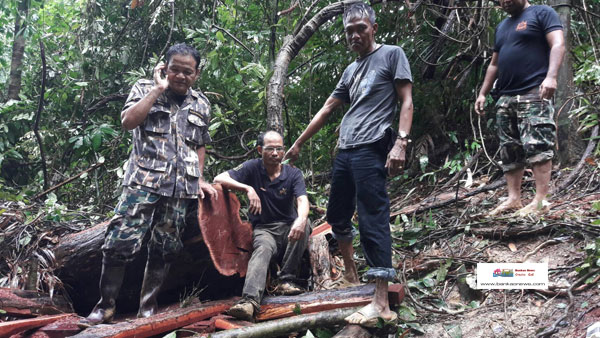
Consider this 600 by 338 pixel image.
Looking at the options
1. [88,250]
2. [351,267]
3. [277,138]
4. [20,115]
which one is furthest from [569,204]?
[20,115]

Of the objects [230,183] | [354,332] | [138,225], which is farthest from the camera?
[230,183]

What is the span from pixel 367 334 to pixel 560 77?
4092 millimetres

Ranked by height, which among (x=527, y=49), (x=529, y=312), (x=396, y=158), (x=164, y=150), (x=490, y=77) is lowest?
(x=529, y=312)

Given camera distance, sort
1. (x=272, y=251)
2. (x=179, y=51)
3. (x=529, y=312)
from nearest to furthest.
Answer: (x=529, y=312), (x=179, y=51), (x=272, y=251)

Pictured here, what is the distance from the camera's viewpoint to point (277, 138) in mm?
4145

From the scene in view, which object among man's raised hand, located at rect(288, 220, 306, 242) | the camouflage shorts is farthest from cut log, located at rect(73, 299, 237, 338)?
the camouflage shorts

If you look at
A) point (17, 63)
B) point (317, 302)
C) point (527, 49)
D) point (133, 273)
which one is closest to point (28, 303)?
point (133, 273)

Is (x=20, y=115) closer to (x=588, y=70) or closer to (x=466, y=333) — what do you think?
(x=466, y=333)

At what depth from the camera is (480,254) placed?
13.0ft

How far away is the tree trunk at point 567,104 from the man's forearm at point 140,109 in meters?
4.41

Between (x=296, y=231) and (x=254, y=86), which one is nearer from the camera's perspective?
(x=296, y=231)

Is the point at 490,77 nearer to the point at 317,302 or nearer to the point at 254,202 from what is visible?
the point at 254,202

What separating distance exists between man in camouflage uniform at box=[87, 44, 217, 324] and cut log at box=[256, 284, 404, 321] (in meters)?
0.91

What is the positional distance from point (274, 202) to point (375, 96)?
1452mm
